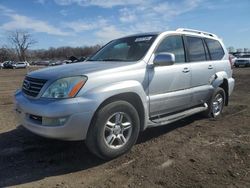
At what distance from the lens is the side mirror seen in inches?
192

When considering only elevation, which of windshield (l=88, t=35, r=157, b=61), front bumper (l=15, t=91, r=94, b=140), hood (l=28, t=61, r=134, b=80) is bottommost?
front bumper (l=15, t=91, r=94, b=140)

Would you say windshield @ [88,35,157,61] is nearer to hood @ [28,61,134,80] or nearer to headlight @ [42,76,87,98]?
hood @ [28,61,134,80]

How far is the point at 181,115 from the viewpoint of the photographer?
226 inches

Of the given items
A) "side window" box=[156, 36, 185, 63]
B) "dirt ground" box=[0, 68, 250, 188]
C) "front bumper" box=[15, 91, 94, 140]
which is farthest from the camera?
"side window" box=[156, 36, 185, 63]

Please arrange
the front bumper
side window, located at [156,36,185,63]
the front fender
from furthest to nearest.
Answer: side window, located at [156,36,185,63] → the front fender → the front bumper

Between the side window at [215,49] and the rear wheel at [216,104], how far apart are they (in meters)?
0.73

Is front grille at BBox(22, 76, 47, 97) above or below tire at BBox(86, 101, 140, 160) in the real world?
above

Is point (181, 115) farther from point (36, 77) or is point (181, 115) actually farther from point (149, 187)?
point (36, 77)

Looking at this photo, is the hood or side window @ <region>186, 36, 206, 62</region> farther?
side window @ <region>186, 36, 206, 62</region>

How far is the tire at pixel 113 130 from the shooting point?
13.8ft

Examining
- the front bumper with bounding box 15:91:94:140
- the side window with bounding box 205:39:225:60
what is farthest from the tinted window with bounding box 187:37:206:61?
the front bumper with bounding box 15:91:94:140

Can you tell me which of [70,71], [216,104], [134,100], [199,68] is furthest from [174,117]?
[70,71]

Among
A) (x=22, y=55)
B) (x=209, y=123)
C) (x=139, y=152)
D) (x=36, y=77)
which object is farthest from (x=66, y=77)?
(x=22, y=55)

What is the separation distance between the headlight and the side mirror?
4.37 feet
